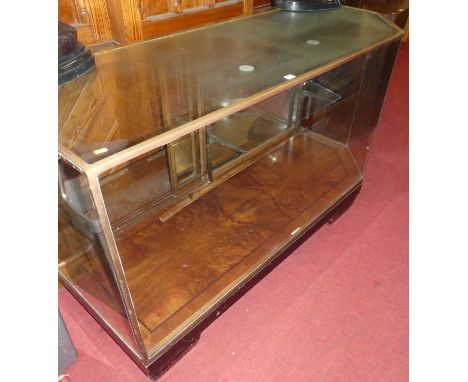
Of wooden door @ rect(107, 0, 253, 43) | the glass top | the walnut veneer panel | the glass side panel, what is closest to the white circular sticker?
the glass top

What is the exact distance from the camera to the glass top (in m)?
0.78

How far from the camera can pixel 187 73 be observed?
40.3 inches

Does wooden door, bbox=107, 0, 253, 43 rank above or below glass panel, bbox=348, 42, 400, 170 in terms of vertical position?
above

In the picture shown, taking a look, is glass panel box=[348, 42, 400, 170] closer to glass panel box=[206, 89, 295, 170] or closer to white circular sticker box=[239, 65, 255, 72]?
glass panel box=[206, 89, 295, 170]

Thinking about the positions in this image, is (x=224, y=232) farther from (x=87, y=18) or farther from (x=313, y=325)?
(x=87, y=18)

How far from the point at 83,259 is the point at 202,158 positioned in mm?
646

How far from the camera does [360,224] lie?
1.76m

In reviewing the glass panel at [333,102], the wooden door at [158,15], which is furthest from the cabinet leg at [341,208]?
the wooden door at [158,15]

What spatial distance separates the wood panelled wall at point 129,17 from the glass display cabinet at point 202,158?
0.24 feet

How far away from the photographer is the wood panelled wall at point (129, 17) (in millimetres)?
1112

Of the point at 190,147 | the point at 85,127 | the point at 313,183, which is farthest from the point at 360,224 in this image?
the point at 85,127

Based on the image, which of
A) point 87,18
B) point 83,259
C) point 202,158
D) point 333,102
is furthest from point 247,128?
point 83,259

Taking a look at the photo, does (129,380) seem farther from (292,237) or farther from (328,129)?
(328,129)

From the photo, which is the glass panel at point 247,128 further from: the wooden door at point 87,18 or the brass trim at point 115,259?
the brass trim at point 115,259
